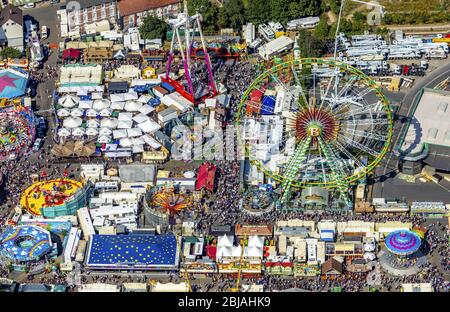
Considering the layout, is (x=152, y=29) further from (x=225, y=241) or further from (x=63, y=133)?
(x=225, y=241)

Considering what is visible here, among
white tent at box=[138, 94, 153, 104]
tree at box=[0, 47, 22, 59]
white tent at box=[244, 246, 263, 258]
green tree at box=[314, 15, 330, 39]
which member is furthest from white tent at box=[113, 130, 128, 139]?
green tree at box=[314, 15, 330, 39]

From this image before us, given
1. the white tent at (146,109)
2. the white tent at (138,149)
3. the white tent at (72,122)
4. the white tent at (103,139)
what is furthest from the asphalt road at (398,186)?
the white tent at (72,122)

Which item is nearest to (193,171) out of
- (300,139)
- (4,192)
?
(300,139)

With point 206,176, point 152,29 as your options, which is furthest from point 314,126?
point 152,29

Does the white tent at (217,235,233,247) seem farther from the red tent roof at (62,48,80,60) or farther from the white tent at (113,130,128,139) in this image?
the red tent roof at (62,48,80,60)

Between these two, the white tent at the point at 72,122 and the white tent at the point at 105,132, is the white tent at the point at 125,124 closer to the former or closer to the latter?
the white tent at the point at 105,132
